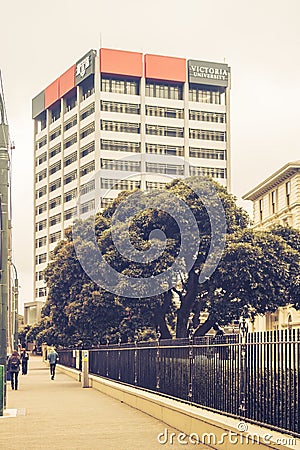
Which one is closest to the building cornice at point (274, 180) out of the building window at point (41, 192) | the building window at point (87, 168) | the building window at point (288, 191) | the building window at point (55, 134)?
the building window at point (288, 191)

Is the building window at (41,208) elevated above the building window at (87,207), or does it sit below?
above

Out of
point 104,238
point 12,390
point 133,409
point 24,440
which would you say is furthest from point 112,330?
point 24,440

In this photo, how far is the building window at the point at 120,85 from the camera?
418 ft

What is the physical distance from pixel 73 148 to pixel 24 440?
122 metres

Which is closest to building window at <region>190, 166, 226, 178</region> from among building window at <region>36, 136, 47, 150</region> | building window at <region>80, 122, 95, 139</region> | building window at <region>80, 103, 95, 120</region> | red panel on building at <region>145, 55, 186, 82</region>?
red panel on building at <region>145, 55, 186, 82</region>

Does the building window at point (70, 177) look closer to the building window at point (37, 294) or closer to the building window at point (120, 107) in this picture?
the building window at point (120, 107)

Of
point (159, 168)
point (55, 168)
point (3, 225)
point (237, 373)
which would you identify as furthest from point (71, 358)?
point (55, 168)

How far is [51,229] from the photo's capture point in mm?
138625

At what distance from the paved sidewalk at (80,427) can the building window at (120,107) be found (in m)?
105

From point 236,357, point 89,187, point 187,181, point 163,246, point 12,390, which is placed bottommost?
point 12,390

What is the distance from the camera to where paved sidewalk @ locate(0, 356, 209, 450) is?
1324 cm

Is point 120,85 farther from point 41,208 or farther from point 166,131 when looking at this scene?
point 41,208

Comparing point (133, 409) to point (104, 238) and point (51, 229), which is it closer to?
point (104, 238)

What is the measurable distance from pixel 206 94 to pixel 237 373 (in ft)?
414
